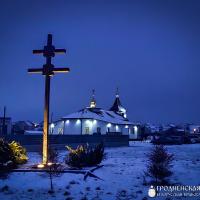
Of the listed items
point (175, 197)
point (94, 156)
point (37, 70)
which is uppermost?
point (37, 70)

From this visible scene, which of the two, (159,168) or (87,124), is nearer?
(159,168)

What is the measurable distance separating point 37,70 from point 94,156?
5.04 metres

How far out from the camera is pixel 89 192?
1270 centimetres

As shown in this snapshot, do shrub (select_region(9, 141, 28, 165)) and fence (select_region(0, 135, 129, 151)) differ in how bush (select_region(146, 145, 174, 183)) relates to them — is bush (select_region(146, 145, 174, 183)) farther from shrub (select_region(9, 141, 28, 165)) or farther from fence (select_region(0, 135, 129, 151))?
fence (select_region(0, 135, 129, 151))

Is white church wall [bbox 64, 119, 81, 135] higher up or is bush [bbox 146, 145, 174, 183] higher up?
white church wall [bbox 64, 119, 81, 135]

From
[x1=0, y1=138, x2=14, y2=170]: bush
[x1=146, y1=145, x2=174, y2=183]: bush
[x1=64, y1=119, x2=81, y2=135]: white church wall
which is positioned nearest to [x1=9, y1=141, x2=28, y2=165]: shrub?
[x1=0, y1=138, x2=14, y2=170]: bush

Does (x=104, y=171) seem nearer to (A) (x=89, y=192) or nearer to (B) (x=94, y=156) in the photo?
(B) (x=94, y=156)

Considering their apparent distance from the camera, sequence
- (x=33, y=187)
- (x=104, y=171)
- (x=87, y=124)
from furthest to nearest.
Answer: (x=87, y=124)
(x=104, y=171)
(x=33, y=187)

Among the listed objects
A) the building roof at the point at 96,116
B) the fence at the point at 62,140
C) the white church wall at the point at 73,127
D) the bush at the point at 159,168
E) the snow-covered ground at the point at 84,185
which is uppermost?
the building roof at the point at 96,116

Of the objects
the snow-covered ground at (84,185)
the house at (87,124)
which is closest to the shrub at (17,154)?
the snow-covered ground at (84,185)

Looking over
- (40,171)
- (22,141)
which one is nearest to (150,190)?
(40,171)

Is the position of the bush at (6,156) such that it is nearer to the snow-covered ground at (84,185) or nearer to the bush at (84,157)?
the snow-covered ground at (84,185)

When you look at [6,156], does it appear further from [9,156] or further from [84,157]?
[84,157]

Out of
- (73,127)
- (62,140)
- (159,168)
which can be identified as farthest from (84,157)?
(73,127)
